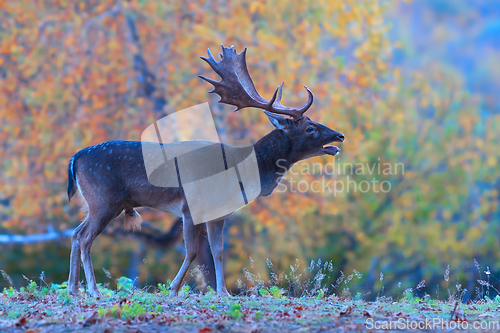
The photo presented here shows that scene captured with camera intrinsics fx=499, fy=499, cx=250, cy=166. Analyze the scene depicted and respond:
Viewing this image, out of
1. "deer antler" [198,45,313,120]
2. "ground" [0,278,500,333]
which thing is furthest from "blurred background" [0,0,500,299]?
"ground" [0,278,500,333]

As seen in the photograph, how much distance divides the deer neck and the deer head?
68 mm

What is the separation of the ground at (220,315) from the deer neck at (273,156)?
5.46 feet

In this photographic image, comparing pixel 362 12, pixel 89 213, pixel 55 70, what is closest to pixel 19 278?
pixel 55 70

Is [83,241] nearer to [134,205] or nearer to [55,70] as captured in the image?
[134,205]

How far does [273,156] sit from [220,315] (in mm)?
2720

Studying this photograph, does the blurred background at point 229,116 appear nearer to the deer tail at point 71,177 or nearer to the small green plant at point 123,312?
the deer tail at point 71,177

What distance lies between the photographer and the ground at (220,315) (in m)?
3.95

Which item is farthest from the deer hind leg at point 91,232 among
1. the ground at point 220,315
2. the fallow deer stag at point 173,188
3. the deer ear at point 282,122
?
the deer ear at point 282,122

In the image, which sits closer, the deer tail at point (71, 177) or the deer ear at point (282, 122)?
the deer tail at point (71, 177)

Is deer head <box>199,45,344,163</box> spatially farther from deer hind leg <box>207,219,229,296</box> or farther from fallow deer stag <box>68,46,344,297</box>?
deer hind leg <box>207,219,229,296</box>

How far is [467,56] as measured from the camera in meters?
16.9

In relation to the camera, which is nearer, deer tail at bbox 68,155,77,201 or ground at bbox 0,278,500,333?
ground at bbox 0,278,500,333

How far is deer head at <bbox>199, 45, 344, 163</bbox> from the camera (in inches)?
262

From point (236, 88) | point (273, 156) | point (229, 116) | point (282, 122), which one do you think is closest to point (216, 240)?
point (273, 156)
